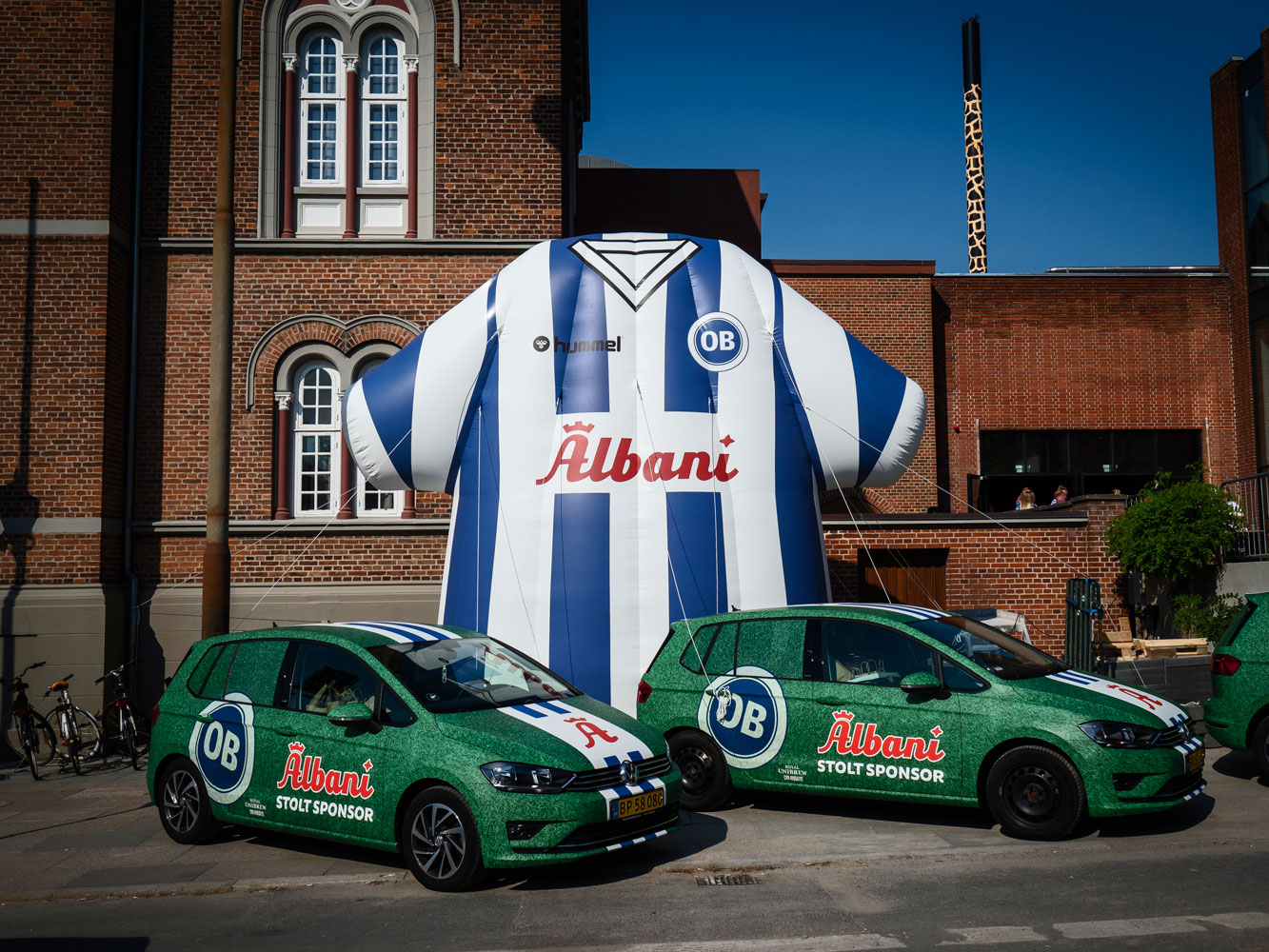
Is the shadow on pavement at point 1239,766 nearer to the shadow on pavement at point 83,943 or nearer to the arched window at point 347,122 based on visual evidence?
the shadow on pavement at point 83,943

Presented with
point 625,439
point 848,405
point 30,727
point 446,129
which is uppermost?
point 446,129

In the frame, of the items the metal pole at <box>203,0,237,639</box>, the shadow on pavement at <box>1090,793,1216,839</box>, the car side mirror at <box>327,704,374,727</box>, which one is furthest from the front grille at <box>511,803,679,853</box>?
the metal pole at <box>203,0,237,639</box>

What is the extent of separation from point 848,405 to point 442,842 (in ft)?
16.6

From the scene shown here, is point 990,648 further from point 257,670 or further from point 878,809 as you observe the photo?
point 257,670

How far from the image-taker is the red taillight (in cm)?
927

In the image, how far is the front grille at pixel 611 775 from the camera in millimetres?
6652

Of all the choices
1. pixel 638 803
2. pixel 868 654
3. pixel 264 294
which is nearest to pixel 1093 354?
pixel 264 294

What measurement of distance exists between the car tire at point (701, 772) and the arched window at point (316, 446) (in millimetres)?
7561

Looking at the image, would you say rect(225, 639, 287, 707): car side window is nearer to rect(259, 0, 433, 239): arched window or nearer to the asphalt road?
the asphalt road

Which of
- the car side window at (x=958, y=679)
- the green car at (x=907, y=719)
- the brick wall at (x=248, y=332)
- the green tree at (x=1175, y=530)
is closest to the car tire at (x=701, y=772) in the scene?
the green car at (x=907, y=719)

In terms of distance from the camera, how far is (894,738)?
7.87 metres

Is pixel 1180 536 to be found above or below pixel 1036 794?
above

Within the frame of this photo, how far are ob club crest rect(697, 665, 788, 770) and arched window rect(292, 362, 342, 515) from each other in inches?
303

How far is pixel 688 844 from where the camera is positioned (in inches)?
303
